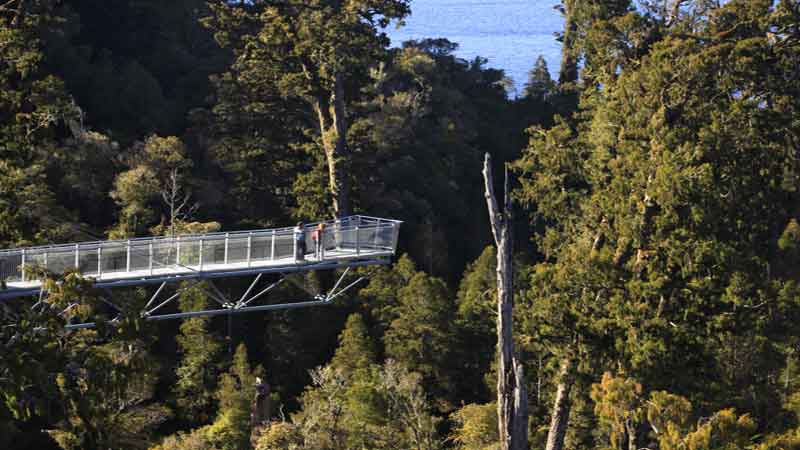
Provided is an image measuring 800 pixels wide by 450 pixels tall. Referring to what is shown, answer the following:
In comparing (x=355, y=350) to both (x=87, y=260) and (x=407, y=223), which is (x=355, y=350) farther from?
(x=87, y=260)

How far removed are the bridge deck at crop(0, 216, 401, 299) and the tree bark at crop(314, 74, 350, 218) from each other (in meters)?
12.2

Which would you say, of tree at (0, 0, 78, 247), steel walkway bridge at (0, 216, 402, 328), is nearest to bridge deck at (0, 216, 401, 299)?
steel walkway bridge at (0, 216, 402, 328)

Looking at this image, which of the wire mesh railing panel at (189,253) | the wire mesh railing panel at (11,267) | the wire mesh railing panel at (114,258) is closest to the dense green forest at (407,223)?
the wire mesh railing panel at (11,267)

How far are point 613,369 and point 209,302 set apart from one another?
14785mm

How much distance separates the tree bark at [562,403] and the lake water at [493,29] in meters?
35.9

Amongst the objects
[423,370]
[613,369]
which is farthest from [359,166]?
[613,369]

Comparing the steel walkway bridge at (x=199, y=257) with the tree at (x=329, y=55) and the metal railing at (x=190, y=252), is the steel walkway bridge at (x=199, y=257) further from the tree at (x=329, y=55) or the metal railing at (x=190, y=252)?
the tree at (x=329, y=55)

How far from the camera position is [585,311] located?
20.6 metres

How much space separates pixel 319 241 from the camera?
783 inches

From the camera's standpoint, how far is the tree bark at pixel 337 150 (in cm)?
3316

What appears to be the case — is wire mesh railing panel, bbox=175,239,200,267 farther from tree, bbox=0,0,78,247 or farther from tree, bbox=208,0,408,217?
tree, bbox=208,0,408,217

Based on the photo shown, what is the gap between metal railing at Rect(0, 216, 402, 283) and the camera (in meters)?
18.4

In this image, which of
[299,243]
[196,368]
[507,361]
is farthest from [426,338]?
[507,361]

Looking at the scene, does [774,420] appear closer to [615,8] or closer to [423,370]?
[423,370]
